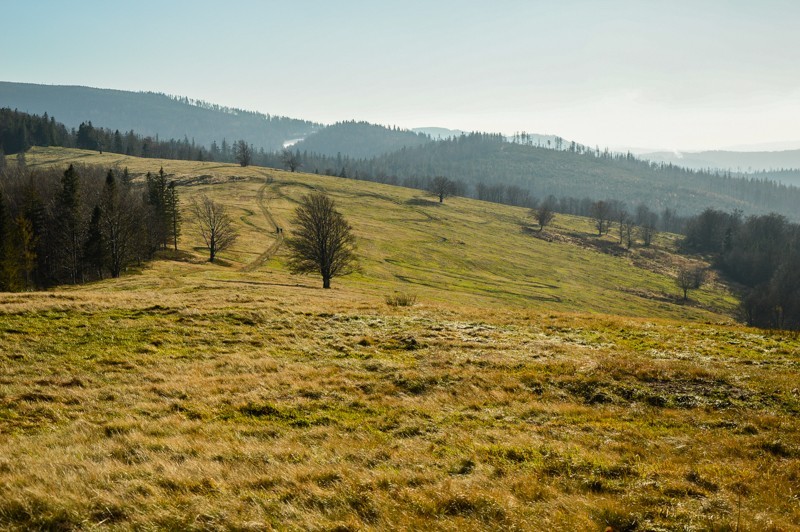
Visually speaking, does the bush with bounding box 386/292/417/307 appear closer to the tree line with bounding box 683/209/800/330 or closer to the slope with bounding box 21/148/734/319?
the slope with bounding box 21/148/734/319

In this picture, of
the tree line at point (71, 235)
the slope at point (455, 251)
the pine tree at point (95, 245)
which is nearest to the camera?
the tree line at point (71, 235)

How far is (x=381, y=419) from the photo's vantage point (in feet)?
40.2

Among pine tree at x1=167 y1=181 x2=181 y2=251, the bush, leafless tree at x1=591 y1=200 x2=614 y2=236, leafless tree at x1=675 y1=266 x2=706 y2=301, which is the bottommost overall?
leafless tree at x1=675 y1=266 x2=706 y2=301

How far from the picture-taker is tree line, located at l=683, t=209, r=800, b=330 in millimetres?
116000

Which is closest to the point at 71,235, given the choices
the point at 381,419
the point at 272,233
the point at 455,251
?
the point at 272,233

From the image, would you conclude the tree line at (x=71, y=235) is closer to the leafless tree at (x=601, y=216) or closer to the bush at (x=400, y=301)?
the bush at (x=400, y=301)

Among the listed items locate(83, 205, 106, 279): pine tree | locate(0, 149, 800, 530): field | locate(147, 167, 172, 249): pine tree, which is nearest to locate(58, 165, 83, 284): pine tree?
locate(83, 205, 106, 279): pine tree

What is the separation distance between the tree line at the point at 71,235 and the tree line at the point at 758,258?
140140 mm

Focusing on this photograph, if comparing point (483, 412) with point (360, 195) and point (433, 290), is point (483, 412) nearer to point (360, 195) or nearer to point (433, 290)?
point (433, 290)

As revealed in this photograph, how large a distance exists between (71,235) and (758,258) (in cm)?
20933

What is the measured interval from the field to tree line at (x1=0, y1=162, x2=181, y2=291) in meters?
45.4

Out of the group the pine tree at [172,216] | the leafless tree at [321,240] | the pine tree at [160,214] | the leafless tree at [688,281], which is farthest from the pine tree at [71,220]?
the leafless tree at [688,281]

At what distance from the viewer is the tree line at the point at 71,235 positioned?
205 feet

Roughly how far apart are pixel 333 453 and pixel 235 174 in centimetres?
19434
